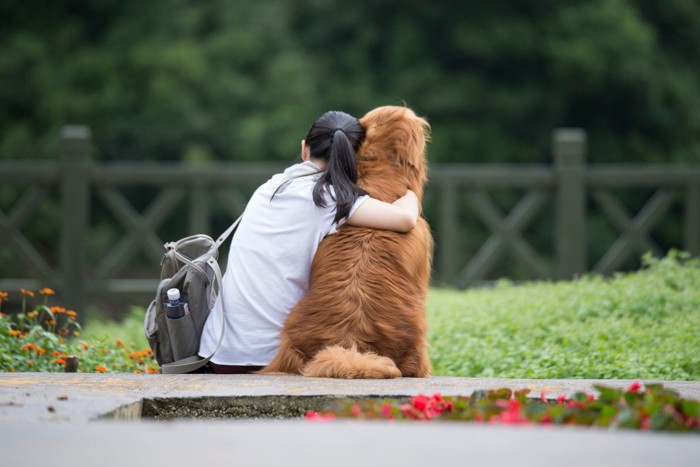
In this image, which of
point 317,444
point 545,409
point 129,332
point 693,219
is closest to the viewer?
point 317,444

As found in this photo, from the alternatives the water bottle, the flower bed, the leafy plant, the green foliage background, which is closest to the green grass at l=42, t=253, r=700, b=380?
the leafy plant

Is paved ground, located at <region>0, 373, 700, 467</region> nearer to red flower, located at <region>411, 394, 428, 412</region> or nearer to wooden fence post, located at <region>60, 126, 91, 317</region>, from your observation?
red flower, located at <region>411, 394, 428, 412</region>

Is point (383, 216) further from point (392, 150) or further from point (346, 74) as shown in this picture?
point (346, 74)

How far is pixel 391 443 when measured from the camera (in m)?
2.50

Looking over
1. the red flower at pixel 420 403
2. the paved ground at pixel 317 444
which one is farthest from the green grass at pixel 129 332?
the paved ground at pixel 317 444

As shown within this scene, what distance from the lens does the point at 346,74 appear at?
1811 centimetres

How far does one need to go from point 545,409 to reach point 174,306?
186cm

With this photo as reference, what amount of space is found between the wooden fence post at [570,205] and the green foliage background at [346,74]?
666 cm

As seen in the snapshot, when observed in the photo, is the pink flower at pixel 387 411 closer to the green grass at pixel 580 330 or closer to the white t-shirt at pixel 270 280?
the white t-shirt at pixel 270 280

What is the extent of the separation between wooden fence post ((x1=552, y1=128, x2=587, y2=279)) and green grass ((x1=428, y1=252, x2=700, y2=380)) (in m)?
2.41

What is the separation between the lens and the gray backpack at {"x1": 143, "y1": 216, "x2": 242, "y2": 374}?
455 cm

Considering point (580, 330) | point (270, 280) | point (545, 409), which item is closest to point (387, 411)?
point (545, 409)

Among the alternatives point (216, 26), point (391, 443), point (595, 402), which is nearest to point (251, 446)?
point (391, 443)

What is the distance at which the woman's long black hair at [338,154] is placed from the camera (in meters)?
4.47
